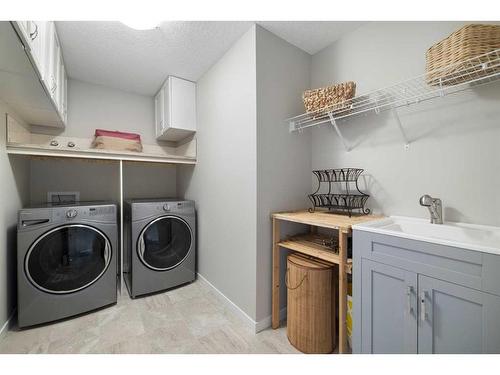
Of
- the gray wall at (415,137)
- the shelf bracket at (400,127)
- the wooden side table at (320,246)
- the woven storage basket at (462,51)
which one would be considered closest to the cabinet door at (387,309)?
the wooden side table at (320,246)

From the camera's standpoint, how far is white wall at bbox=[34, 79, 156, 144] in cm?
253

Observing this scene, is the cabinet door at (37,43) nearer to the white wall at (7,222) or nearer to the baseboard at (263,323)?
the white wall at (7,222)

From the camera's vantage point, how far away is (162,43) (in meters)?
1.84

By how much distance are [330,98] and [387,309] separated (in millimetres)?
1328

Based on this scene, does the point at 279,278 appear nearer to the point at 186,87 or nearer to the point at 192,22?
the point at 192,22

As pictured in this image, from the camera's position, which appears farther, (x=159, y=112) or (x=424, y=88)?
(x=159, y=112)

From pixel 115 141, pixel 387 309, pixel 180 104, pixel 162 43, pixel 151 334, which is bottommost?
pixel 151 334

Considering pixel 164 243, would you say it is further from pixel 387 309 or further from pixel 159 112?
pixel 387 309

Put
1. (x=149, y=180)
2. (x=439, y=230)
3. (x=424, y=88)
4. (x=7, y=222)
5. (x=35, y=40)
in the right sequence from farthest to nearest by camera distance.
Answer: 1. (x=149, y=180)
2. (x=7, y=222)
3. (x=424, y=88)
4. (x=439, y=230)
5. (x=35, y=40)

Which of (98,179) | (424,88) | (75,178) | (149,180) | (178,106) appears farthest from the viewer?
(149,180)


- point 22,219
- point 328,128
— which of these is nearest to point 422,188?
point 328,128

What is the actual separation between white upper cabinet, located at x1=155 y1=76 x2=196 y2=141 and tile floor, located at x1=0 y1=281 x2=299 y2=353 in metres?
1.85

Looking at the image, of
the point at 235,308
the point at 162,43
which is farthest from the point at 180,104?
the point at 235,308
